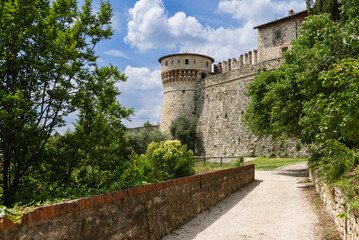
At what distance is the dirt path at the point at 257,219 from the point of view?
6.01 meters

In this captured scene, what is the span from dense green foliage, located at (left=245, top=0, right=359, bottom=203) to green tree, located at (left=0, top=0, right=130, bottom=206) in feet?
15.5

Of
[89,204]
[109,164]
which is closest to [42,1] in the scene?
[109,164]

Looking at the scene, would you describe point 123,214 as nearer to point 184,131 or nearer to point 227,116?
point 227,116

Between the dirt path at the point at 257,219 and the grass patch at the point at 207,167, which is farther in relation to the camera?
the grass patch at the point at 207,167

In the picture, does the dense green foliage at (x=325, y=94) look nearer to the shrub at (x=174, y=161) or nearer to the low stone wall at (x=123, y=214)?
the low stone wall at (x=123, y=214)

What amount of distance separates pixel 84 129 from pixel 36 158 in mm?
1086

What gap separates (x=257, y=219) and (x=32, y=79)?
20.2 ft

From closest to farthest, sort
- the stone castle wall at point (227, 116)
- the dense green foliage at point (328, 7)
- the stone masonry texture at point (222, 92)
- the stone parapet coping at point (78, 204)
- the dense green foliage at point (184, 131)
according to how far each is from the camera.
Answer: the stone parapet coping at point (78, 204) → the dense green foliage at point (328, 7) → the stone castle wall at point (227, 116) → the stone masonry texture at point (222, 92) → the dense green foliage at point (184, 131)

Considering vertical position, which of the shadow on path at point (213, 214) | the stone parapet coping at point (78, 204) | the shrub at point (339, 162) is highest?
the shrub at point (339, 162)

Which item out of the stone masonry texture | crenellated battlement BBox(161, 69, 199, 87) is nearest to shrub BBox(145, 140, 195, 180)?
the stone masonry texture

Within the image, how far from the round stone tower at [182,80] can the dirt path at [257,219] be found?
2547 centimetres

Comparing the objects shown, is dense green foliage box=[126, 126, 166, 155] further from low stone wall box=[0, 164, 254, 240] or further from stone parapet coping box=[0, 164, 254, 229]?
stone parapet coping box=[0, 164, 254, 229]

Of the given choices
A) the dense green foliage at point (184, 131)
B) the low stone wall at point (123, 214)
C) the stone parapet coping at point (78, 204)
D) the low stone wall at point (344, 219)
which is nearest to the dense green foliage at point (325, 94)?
the low stone wall at point (344, 219)

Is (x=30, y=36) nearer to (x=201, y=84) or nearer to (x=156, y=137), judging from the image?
(x=156, y=137)
